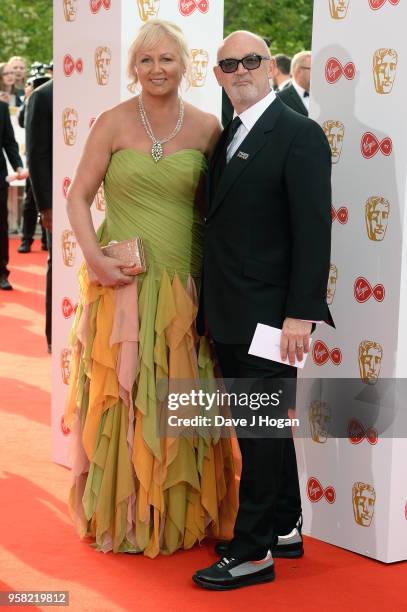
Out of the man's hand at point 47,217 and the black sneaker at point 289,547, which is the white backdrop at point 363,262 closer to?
the black sneaker at point 289,547

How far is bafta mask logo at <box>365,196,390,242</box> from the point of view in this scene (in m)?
3.99

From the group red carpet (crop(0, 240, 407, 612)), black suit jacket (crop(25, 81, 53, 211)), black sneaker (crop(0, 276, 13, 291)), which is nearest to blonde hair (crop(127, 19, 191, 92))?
red carpet (crop(0, 240, 407, 612))

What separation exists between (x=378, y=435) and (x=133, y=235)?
45.8 inches

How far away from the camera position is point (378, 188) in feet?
13.1

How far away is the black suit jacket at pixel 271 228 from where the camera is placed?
12.0 ft

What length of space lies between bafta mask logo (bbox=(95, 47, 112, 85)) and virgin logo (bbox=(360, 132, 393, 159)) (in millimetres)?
1254

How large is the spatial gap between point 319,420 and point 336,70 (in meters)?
1.34

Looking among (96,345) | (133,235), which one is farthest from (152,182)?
(96,345)

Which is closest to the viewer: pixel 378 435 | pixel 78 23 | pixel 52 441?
pixel 378 435

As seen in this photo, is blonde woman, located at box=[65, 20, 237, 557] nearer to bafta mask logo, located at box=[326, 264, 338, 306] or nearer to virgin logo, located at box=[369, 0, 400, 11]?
bafta mask logo, located at box=[326, 264, 338, 306]

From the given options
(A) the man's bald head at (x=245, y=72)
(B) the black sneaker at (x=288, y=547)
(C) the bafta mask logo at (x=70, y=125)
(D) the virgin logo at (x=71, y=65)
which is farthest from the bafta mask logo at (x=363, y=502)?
(D) the virgin logo at (x=71, y=65)

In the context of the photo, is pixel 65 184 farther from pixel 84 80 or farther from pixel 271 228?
pixel 271 228

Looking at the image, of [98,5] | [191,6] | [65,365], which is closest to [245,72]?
[191,6]

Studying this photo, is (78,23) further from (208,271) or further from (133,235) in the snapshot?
(208,271)
